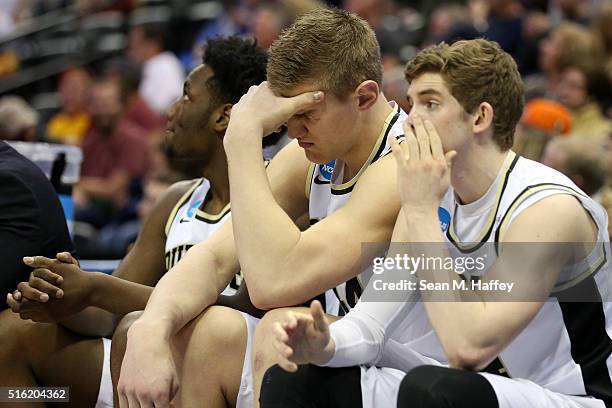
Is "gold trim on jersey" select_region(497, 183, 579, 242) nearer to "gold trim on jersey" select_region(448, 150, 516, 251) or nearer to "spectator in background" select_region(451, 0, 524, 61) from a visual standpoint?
"gold trim on jersey" select_region(448, 150, 516, 251)

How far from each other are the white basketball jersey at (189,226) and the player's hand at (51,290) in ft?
2.16

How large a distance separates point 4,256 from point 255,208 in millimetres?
1005

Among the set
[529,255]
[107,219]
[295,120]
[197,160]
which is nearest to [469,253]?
[529,255]

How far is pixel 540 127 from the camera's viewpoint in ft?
19.4

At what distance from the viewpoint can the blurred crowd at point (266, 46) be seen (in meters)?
5.88

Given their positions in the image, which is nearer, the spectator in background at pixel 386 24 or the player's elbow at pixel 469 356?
the player's elbow at pixel 469 356

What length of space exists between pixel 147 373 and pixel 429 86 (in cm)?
112

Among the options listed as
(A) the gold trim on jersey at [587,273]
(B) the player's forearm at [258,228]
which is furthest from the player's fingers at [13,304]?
(A) the gold trim on jersey at [587,273]

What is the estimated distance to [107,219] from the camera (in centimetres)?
795

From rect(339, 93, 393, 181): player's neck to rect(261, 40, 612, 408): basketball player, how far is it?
0.21 m

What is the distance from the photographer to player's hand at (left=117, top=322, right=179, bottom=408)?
2.83 metres

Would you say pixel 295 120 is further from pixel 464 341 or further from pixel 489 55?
pixel 464 341

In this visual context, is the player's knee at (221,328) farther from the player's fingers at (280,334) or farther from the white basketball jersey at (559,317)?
the white basketball jersey at (559,317)

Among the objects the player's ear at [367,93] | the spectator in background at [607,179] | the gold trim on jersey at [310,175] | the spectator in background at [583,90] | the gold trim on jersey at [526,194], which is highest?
the player's ear at [367,93]
